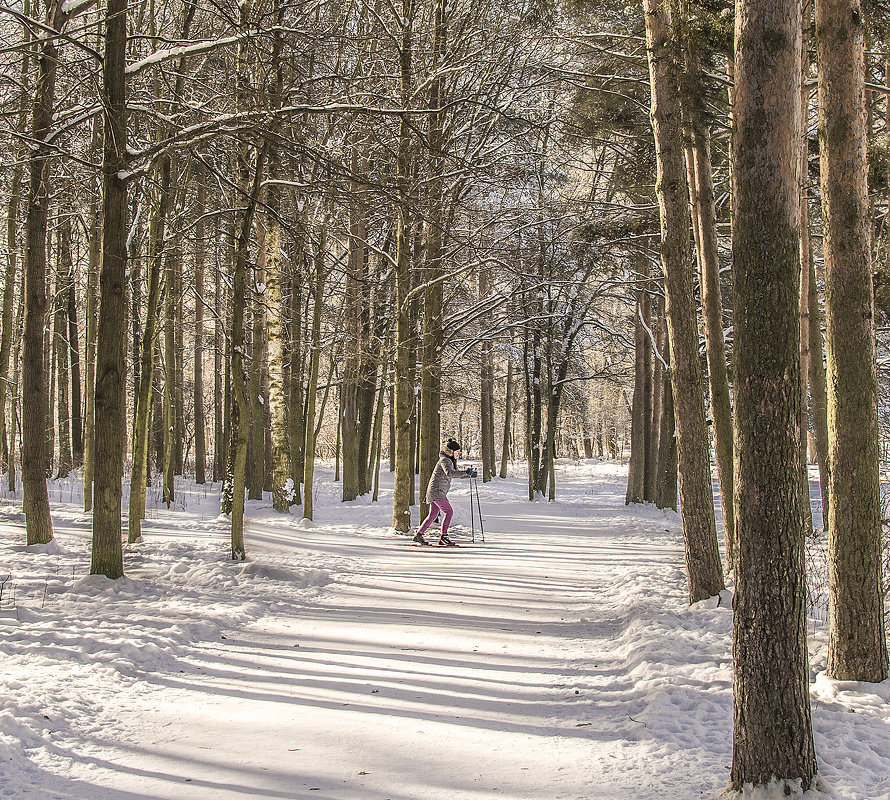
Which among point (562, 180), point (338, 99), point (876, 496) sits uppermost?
point (562, 180)

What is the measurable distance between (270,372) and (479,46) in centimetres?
845

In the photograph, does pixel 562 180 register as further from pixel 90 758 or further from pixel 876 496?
pixel 90 758

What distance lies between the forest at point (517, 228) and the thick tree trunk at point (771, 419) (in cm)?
1

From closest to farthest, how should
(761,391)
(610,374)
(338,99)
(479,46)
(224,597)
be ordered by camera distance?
1. (761,391)
2. (224,597)
3. (338,99)
4. (479,46)
5. (610,374)

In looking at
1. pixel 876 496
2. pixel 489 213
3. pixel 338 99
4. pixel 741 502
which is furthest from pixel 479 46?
pixel 741 502

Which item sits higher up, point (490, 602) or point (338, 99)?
point (338, 99)

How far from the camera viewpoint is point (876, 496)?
5.55m

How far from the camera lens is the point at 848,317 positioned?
5.66 m

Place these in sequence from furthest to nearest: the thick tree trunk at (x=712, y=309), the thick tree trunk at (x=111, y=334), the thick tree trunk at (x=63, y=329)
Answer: the thick tree trunk at (x=63, y=329) < the thick tree trunk at (x=712, y=309) < the thick tree trunk at (x=111, y=334)

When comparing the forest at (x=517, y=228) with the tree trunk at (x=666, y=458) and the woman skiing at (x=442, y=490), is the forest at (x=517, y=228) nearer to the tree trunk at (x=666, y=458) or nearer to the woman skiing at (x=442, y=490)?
the tree trunk at (x=666, y=458)

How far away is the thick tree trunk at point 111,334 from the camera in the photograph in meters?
8.66

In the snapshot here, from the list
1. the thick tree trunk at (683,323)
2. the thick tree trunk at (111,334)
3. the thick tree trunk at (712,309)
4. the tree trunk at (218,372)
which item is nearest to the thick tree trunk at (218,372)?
the tree trunk at (218,372)

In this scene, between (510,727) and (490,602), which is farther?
(490,602)

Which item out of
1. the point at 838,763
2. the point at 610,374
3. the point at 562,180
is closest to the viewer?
the point at 838,763
